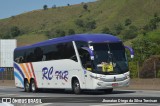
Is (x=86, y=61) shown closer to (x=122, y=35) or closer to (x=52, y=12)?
(x=122, y=35)

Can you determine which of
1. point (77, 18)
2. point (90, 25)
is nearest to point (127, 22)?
point (90, 25)

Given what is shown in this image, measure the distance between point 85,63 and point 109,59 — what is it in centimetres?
133

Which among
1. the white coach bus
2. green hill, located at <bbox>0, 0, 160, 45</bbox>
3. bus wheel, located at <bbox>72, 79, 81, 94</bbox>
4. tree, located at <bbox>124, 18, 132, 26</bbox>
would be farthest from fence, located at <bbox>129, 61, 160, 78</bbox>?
tree, located at <bbox>124, 18, 132, 26</bbox>

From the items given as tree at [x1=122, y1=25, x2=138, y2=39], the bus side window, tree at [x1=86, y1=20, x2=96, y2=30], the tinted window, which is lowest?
the bus side window

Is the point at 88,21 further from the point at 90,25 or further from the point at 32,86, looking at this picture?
the point at 32,86

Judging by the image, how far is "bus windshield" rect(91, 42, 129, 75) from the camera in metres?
26.8

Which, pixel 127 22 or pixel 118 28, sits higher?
pixel 127 22

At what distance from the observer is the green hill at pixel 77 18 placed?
14312cm

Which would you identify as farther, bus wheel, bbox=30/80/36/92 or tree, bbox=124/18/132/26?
tree, bbox=124/18/132/26

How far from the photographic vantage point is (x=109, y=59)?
26.9 meters

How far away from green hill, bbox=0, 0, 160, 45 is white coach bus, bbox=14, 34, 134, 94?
99.8 meters

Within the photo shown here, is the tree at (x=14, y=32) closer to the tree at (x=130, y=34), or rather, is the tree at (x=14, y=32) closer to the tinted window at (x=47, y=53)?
the tree at (x=130, y=34)

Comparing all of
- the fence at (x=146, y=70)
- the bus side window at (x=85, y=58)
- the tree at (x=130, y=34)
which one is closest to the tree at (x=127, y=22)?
the tree at (x=130, y=34)

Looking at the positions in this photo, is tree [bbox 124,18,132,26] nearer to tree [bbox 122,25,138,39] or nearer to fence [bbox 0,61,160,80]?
tree [bbox 122,25,138,39]
